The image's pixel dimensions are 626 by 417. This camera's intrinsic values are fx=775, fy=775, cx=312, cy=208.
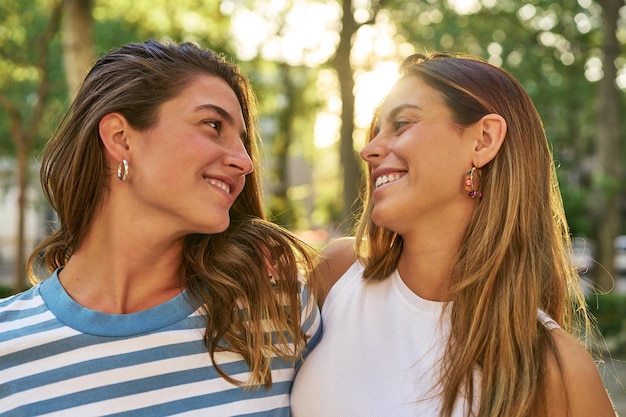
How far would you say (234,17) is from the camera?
17234 millimetres

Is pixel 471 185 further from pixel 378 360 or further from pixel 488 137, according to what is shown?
pixel 378 360

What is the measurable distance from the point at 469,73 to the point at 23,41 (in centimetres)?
1354

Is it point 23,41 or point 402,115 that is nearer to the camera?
point 402,115

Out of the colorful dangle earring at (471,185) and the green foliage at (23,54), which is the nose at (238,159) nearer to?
the colorful dangle earring at (471,185)

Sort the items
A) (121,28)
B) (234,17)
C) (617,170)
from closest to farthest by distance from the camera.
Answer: (617,170) → (121,28) → (234,17)

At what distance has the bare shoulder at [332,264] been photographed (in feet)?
10.6

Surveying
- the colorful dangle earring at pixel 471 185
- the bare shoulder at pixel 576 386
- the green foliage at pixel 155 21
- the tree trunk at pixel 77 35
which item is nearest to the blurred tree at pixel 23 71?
the green foliage at pixel 155 21

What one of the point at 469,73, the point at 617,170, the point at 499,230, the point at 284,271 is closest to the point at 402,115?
the point at 469,73

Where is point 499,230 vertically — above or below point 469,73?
below

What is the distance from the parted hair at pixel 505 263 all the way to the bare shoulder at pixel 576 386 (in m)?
0.03

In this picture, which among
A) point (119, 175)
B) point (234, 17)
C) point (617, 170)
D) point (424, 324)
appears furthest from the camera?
point (234, 17)

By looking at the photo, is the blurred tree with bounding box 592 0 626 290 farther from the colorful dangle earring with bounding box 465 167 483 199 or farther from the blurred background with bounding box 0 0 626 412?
the colorful dangle earring with bounding box 465 167 483 199

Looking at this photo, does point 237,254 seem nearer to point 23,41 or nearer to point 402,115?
point 402,115

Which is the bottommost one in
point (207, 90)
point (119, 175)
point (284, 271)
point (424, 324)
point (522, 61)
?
point (424, 324)
